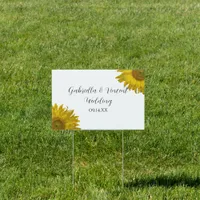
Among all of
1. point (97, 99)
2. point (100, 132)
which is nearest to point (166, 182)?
point (97, 99)

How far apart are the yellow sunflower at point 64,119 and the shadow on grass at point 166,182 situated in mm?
699

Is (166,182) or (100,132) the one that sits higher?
(100,132)

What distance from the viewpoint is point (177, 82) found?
6.18 metres

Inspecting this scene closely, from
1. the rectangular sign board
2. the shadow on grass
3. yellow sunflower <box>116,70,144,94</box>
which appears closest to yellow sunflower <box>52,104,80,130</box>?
the rectangular sign board

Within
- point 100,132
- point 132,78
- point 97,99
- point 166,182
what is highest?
point 132,78

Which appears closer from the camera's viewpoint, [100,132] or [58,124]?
[58,124]

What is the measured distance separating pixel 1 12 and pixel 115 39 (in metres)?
2.74

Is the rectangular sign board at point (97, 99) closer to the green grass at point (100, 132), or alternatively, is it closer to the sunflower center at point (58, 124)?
the sunflower center at point (58, 124)

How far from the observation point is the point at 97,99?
12.1 ft

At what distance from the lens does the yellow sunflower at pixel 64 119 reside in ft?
12.1

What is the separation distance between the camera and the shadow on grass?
394 cm

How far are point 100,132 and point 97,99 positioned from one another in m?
1.29

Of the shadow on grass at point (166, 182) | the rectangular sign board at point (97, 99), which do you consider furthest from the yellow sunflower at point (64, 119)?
the shadow on grass at point (166, 182)

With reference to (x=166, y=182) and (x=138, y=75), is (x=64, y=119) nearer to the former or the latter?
(x=138, y=75)
